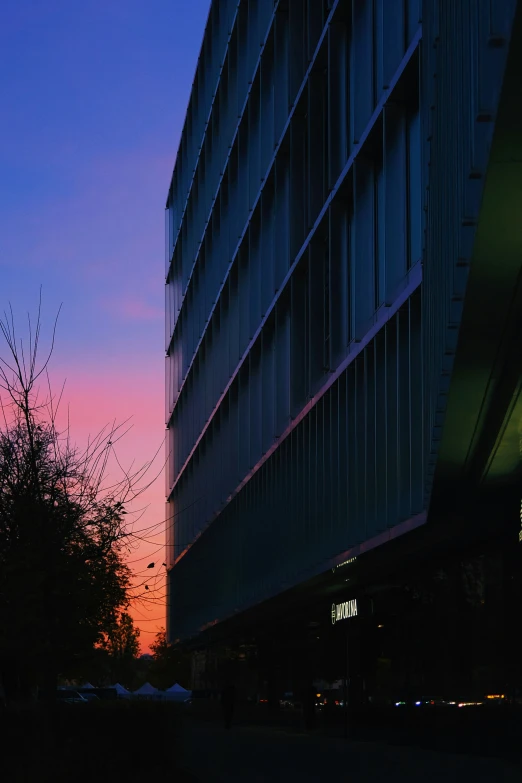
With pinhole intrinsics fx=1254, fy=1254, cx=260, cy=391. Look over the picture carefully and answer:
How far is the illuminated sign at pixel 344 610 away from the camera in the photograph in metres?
32.4

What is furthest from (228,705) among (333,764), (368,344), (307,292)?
(368,344)

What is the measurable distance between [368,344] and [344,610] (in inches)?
424

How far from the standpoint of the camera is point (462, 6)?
11773mm

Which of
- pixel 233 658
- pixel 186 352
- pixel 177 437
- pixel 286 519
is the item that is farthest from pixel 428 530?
pixel 177 437

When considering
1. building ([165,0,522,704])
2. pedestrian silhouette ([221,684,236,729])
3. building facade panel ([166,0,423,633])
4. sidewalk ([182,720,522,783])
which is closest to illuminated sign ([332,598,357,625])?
building ([165,0,522,704])

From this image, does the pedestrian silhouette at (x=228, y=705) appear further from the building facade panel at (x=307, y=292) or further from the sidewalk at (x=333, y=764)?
the sidewalk at (x=333, y=764)

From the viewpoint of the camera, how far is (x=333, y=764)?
2383cm

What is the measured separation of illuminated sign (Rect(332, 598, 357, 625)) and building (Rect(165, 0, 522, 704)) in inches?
3.6

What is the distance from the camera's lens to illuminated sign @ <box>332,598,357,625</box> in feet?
106

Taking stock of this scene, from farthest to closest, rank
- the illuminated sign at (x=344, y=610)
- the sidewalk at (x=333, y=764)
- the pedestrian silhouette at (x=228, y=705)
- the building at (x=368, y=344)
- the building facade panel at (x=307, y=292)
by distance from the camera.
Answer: the pedestrian silhouette at (x=228, y=705) → the illuminated sign at (x=344, y=610) → the building facade panel at (x=307, y=292) → the sidewalk at (x=333, y=764) → the building at (x=368, y=344)

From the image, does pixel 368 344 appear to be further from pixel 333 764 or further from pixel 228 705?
pixel 228 705

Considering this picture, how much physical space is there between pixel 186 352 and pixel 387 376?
42.9 meters

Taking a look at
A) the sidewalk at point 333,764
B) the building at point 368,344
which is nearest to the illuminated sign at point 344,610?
the building at point 368,344

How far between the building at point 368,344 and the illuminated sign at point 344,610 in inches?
3.6
